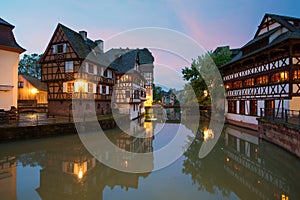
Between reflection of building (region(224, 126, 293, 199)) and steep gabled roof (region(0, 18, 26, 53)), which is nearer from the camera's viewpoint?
reflection of building (region(224, 126, 293, 199))

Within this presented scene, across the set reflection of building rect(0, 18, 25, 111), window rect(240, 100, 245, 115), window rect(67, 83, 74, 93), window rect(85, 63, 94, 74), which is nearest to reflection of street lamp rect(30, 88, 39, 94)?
window rect(67, 83, 74, 93)

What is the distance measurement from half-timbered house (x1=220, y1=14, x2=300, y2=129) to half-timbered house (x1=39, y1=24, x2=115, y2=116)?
16167 millimetres

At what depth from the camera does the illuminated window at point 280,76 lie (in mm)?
16453

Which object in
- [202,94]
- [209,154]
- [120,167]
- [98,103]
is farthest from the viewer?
[202,94]

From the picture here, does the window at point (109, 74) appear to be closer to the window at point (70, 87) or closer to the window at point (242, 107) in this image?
the window at point (70, 87)

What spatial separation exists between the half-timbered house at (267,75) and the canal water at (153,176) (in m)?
4.92

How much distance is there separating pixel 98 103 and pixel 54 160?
14806 mm

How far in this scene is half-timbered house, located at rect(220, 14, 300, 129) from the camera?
16.0 meters

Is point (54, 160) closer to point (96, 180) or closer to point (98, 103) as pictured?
point (96, 180)

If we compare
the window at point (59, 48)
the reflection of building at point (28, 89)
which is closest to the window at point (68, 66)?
the window at point (59, 48)

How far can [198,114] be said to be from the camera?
4291cm

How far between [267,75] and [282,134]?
24.6 ft

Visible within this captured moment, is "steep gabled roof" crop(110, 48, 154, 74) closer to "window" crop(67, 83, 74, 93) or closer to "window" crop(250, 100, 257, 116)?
"window" crop(67, 83, 74, 93)

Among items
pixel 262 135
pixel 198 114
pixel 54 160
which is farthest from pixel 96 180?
pixel 198 114
